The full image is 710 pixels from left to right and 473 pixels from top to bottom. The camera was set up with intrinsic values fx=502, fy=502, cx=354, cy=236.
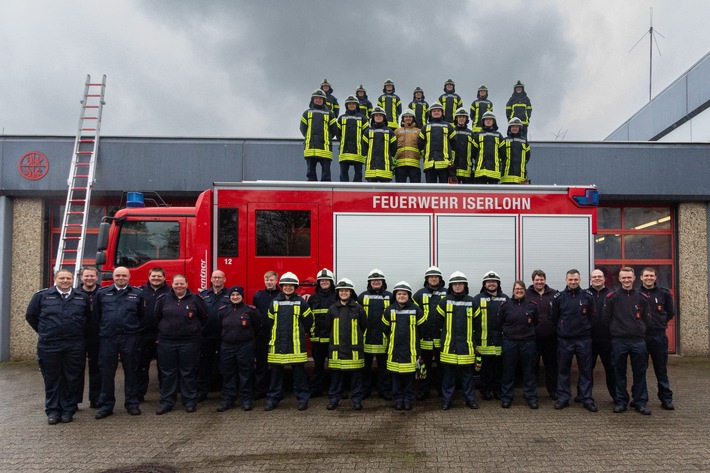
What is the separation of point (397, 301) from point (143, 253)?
3.71 metres

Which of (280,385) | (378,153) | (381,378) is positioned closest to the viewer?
(280,385)

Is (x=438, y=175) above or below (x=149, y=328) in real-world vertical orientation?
above

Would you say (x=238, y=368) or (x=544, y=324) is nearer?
(x=238, y=368)

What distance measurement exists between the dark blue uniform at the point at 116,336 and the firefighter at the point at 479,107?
6901mm

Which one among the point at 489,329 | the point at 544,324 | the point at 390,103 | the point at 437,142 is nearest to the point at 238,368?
the point at 489,329

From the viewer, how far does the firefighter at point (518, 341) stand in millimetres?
6215

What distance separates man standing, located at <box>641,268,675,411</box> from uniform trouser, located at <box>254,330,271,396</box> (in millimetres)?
4786

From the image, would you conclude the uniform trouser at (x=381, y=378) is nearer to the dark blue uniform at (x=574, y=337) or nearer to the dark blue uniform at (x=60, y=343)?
the dark blue uniform at (x=574, y=337)

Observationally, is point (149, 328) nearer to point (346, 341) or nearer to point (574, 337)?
point (346, 341)

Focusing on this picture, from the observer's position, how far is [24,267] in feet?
33.2

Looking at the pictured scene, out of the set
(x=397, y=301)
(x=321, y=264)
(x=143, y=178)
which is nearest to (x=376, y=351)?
(x=397, y=301)

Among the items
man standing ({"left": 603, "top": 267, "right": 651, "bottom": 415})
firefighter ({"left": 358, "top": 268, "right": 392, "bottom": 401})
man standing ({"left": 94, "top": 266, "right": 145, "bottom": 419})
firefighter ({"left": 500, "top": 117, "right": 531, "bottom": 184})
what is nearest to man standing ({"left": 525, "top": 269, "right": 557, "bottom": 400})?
man standing ({"left": 603, "top": 267, "right": 651, "bottom": 415})

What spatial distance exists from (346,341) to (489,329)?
1874 millimetres

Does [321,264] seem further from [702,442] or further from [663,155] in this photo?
[663,155]
